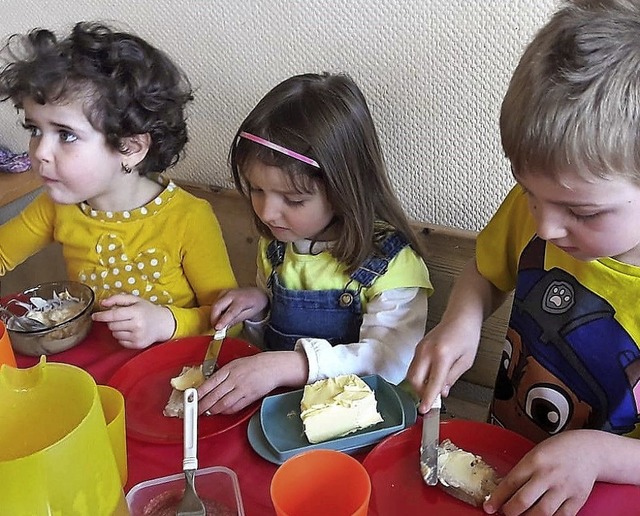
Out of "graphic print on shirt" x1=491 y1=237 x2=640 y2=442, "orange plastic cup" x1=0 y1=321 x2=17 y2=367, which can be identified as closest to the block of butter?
"graphic print on shirt" x1=491 y1=237 x2=640 y2=442

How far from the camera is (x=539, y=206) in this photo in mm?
711

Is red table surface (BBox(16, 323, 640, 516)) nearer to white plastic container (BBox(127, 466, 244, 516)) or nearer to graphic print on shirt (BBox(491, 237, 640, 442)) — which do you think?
white plastic container (BBox(127, 466, 244, 516))

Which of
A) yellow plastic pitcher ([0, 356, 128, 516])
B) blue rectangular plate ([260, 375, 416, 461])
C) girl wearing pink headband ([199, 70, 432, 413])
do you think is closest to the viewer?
yellow plastic pitcher ([0, 356, 128, 516])

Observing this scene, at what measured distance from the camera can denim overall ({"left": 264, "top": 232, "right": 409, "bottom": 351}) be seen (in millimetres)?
1069

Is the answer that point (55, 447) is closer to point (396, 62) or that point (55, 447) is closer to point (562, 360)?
point (562, 360)

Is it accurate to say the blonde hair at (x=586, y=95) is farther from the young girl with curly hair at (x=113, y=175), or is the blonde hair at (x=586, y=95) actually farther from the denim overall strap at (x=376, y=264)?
the young girl with curly hair at (x=113, y=175)

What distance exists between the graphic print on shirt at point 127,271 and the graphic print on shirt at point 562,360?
569 millimetres

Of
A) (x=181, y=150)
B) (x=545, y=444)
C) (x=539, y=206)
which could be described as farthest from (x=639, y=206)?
(x=181, y=150)

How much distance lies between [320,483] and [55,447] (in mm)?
242

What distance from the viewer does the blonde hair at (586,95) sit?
0.63 meters

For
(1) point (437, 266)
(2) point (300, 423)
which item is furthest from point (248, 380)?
(1) point (437, 266)

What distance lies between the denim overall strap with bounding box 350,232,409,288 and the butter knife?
0.22 meters

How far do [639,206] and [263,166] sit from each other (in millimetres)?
525

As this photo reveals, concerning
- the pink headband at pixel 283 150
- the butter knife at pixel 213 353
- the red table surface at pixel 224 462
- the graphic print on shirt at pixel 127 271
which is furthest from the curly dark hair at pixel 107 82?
the red table surface at pixel 224 462
